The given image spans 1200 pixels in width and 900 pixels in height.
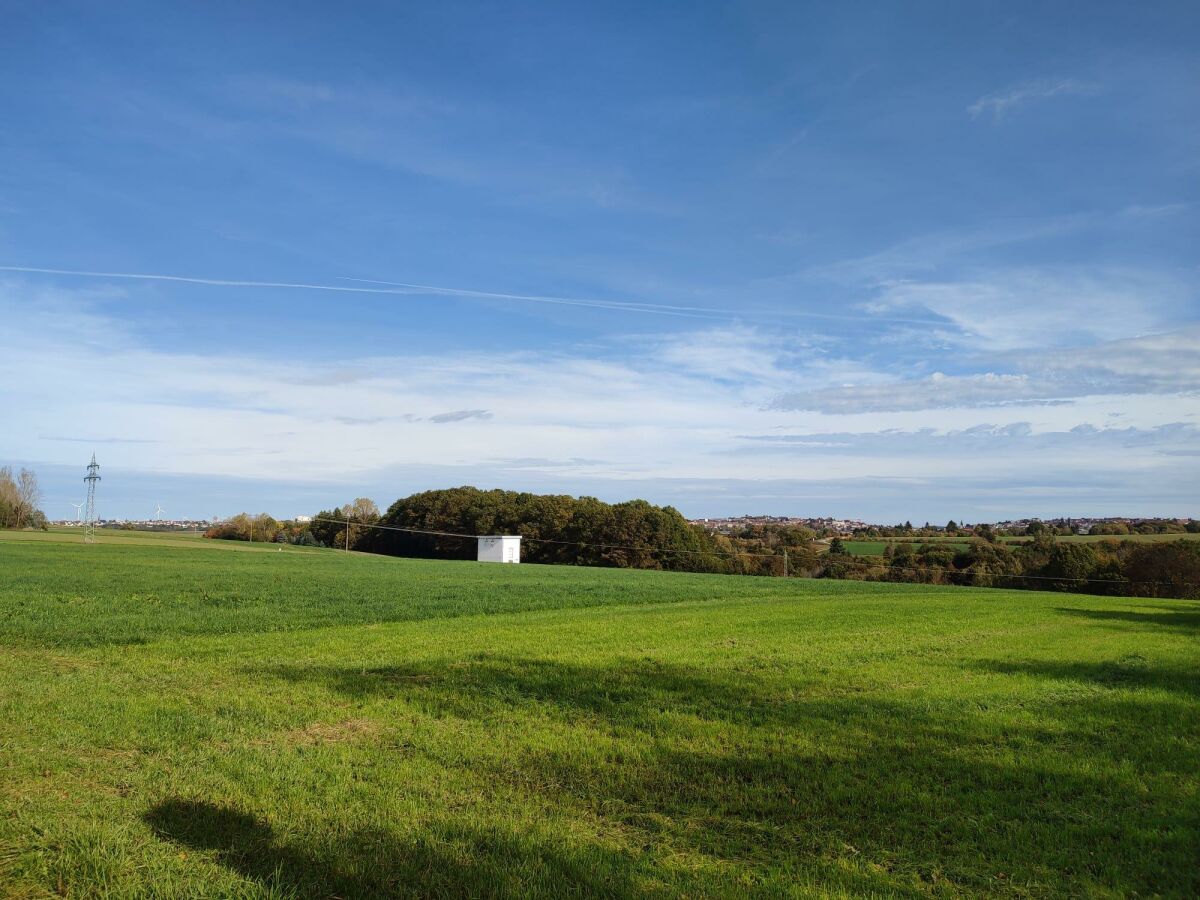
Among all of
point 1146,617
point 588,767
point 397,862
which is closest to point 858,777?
point 588,767

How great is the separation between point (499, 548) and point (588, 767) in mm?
57072

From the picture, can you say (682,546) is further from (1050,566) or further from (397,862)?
(397,862)

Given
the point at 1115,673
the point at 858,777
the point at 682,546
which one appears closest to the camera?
the point at 858,777

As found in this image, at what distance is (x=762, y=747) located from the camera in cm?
727

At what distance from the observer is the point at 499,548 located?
206 ft

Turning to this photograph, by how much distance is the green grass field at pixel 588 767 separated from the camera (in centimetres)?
462

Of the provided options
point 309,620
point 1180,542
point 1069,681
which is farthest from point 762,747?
point 1180,542

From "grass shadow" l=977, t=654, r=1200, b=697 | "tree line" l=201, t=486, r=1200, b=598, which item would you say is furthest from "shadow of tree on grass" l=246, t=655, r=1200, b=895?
"tree line" l=201, t=486, r=1200, b=598

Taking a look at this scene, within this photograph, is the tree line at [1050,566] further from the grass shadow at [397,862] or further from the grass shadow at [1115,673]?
the grass shadow at [397,862]

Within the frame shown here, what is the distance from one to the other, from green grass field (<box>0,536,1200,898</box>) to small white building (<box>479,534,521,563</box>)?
47906 mm

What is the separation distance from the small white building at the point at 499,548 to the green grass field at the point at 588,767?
47.9 m

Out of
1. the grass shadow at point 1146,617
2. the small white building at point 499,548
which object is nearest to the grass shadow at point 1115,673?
the grass shadow at point 1146,617

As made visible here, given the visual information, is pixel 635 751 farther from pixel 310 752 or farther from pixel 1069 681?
pixel 1069 681

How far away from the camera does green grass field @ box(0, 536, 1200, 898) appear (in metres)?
4.62
